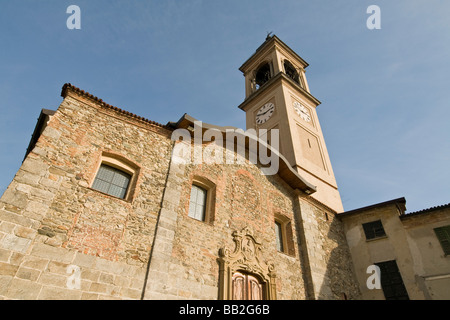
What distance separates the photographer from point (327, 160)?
63.1 ft

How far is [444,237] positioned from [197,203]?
35.2 feet

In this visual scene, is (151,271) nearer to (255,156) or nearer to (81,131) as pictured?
(81,131)

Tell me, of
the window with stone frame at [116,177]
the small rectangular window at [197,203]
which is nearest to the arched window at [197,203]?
the small rectangular window at [197,203]

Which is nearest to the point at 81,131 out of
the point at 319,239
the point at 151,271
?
the point at 151,271

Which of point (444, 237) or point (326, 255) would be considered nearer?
point (444, 237)

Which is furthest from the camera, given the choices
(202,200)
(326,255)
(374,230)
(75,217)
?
(374,230)

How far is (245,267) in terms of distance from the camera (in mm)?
9195

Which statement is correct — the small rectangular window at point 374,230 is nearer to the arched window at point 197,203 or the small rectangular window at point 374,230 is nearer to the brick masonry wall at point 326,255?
the brick masonry wall at point 326,255

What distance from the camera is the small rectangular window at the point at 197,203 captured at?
31.2 feet

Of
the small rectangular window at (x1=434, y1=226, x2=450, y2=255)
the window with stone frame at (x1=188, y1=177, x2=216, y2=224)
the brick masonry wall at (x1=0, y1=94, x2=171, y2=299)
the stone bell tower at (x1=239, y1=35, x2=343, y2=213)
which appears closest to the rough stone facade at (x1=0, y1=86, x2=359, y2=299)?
the brick masonry wall at (x1=0, y1=94, x2=171, y2=299)

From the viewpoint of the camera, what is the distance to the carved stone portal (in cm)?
854

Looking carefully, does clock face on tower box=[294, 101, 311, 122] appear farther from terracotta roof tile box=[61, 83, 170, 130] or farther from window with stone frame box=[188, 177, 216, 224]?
terracotta roof tile box=[61, 83, 170, 130]

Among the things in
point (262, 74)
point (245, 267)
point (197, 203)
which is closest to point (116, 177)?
point (197, 203)

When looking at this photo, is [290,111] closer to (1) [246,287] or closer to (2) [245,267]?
(2) [245,267]
